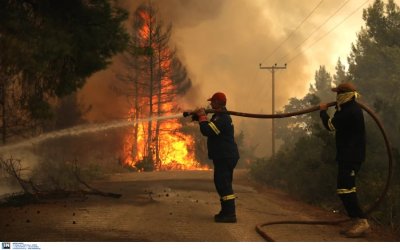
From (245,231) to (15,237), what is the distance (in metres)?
3.02

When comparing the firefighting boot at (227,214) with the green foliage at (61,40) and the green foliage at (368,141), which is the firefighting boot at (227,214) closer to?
the green foliage at (368,141)

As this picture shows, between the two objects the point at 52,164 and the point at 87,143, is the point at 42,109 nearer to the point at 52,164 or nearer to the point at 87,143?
the point at 52,164

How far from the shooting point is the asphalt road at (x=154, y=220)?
554 cm

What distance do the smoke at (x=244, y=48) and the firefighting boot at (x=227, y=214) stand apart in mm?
4428

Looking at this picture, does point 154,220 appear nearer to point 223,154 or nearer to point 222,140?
point 223,154

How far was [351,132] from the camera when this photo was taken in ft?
18.8

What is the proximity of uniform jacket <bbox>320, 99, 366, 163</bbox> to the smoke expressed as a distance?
441 cm

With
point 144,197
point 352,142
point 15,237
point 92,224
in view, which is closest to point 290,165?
point 144,197

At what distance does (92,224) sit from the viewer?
5.97 meters

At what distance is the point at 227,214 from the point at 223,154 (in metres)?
0.88

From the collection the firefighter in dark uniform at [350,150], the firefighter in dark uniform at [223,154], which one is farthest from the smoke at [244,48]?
the firefighter in dark uniform at [350,150]

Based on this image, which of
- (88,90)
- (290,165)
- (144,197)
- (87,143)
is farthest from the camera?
(87,143)
